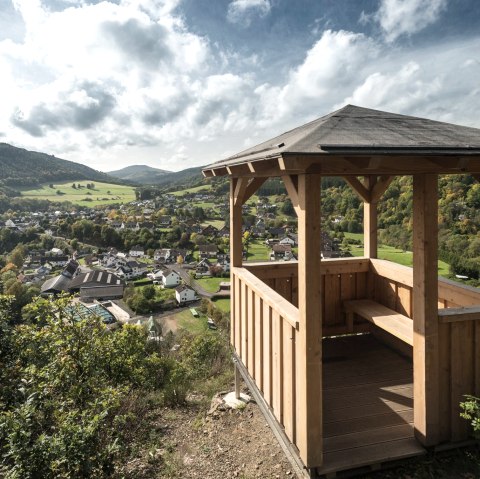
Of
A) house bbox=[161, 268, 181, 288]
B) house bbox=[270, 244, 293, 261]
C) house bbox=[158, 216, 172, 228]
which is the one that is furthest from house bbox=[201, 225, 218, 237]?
house bbox=[270, 244, 293, 261]

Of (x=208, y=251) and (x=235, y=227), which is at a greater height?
(x=235, y=227)

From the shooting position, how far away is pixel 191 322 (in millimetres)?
36469

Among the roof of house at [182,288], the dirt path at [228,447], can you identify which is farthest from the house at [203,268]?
the dirt path at [228,447]

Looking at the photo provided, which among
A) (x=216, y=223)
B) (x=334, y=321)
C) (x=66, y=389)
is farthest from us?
(x=216, y=223)

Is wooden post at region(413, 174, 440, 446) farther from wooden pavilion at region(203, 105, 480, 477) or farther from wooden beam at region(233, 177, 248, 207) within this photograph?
wooden beam at region(233, 177, 248, 207)

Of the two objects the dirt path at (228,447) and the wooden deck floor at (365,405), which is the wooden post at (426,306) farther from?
the dirt path at (228,447)

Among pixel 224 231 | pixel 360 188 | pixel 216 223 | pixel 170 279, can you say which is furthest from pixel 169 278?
pixel 360 188

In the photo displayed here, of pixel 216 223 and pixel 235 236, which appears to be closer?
pixel 235 236

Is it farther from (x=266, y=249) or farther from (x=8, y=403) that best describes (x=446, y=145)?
(x=266, y=249)

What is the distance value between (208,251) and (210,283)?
1080cm

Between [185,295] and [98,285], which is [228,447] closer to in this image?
[185,295]

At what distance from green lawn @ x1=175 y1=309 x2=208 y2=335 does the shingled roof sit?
103ft

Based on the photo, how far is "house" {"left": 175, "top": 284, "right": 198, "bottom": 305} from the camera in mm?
44250

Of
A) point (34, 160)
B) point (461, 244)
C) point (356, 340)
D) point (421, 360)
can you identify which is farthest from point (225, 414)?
point (34, 160)
